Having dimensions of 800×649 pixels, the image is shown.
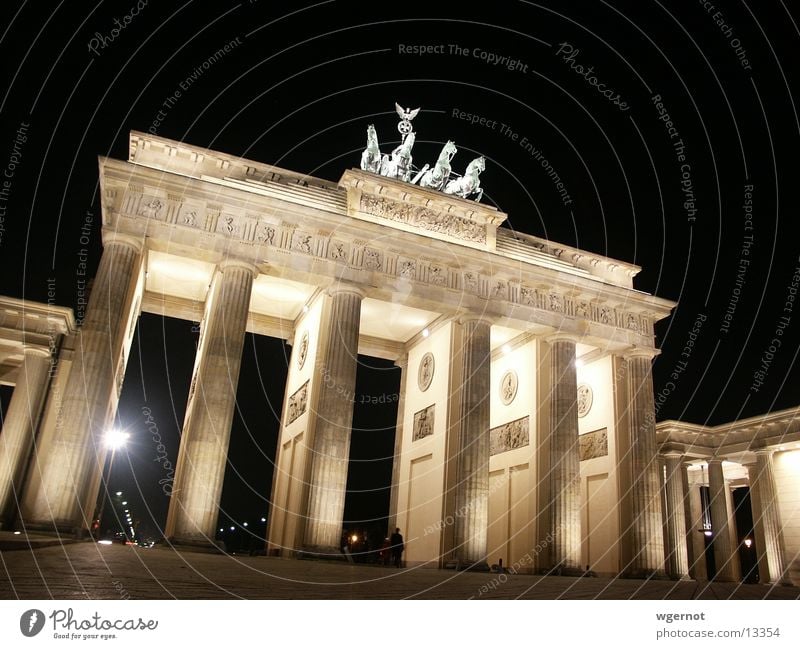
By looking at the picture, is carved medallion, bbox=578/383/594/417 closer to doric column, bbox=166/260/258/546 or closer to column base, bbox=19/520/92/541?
doric column, bbox=166/260/258/546

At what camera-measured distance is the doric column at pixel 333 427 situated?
64.2 feet

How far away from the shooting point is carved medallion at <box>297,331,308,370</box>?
25064 mm

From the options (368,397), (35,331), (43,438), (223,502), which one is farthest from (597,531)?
(223,502)

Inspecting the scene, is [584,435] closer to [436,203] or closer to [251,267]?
[436,203]

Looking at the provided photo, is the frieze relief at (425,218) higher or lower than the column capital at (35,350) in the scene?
higher

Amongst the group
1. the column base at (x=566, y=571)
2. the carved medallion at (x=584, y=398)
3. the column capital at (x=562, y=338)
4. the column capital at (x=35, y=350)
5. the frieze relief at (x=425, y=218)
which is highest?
the frieze relief at (x=425, y=218)

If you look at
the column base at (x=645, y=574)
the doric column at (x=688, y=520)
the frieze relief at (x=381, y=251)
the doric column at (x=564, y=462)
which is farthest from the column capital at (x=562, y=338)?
the doric column at (x=688, y=520)

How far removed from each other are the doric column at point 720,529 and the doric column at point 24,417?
35.0 metres

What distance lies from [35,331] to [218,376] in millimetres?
9228

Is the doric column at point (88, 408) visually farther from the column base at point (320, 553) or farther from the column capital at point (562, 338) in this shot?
the column capital at point (562, 338)

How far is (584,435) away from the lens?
93.6 ft

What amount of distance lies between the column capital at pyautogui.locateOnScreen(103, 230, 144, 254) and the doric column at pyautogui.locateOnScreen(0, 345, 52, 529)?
21.9ft

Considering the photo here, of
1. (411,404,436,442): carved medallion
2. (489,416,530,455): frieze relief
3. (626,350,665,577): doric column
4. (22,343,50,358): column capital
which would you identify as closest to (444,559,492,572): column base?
(411,404,436,442): carved medallion

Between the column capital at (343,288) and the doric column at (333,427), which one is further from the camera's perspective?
the column capital at (343,288)
